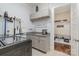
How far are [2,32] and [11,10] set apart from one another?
1.35 feet

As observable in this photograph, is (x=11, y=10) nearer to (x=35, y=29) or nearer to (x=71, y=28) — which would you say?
(x=35, y=29)

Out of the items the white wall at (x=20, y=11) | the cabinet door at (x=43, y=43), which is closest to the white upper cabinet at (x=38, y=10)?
the white wall at (x=20, y=11)

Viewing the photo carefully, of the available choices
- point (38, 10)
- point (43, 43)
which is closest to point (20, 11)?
point (38, 10)

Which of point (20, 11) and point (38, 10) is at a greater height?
point (38, 10)

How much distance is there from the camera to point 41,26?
1.68m

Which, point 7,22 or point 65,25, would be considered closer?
point 7,22

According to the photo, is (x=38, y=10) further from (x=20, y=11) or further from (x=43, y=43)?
(x=43, y=43)

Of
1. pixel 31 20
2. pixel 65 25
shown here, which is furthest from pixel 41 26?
pixel 65 25

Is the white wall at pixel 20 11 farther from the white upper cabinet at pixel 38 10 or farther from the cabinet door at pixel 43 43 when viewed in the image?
the cabinet door at pixel 43 43

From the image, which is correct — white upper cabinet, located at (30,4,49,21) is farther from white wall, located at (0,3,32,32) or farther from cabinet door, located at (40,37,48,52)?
cabinet door, located at (40,37,48,52)

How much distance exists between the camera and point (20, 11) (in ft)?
4.33

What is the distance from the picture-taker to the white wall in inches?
47.2

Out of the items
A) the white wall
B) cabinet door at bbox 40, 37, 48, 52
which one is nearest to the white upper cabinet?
the white wall

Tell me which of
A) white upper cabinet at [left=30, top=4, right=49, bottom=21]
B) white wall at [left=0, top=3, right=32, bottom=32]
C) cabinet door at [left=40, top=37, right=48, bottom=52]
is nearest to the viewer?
white wall at [left=0, top=3, right=32, bottom=32]
